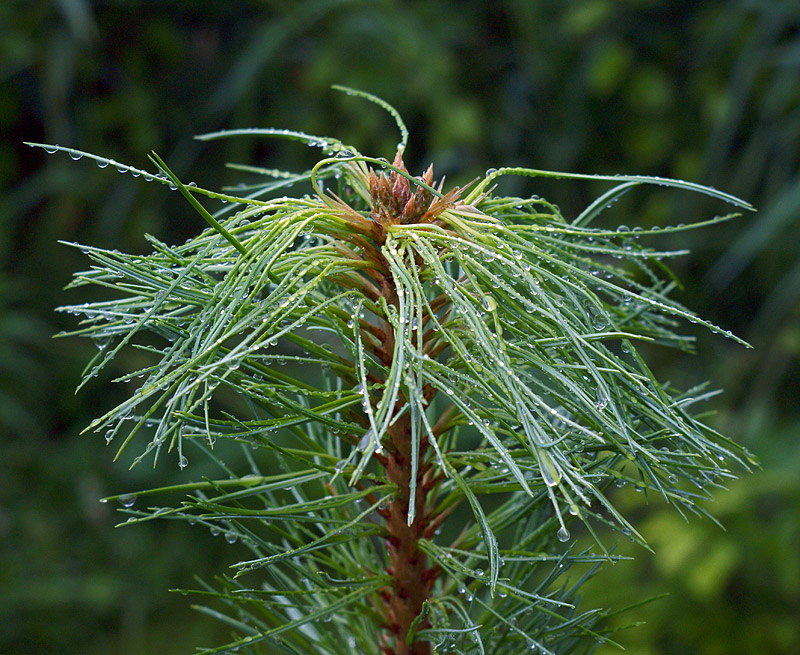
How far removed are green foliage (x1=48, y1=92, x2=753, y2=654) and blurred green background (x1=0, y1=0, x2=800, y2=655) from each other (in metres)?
0.95

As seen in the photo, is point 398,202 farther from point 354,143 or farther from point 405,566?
point 354,143

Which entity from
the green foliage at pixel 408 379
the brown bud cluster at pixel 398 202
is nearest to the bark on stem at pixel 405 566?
the green foliage at pixel 408 379

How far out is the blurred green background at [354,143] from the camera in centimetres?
136

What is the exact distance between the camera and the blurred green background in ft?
4.47

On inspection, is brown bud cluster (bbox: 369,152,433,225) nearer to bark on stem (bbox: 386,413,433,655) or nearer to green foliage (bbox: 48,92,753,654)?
green foliage (bbox: 48,92,753,654)

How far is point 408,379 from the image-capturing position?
0.27 meters

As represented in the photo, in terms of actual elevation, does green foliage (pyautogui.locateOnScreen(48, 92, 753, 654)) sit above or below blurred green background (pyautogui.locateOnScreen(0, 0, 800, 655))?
above

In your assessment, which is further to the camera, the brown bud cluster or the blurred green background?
the blurred green background

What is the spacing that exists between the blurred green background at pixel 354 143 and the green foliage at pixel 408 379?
95cm

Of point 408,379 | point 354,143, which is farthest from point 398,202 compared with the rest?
point 354,143

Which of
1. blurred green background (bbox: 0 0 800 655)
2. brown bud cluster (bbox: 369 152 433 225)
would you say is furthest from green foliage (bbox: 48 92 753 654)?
blurred green background (bbox: 0 0 800 655)

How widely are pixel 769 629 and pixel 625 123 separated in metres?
0.99

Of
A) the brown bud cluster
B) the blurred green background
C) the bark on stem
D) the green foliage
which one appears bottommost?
the blurred green background

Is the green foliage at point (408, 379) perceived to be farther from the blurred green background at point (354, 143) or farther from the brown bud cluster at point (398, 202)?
the blurred green background at point (354, 143)
